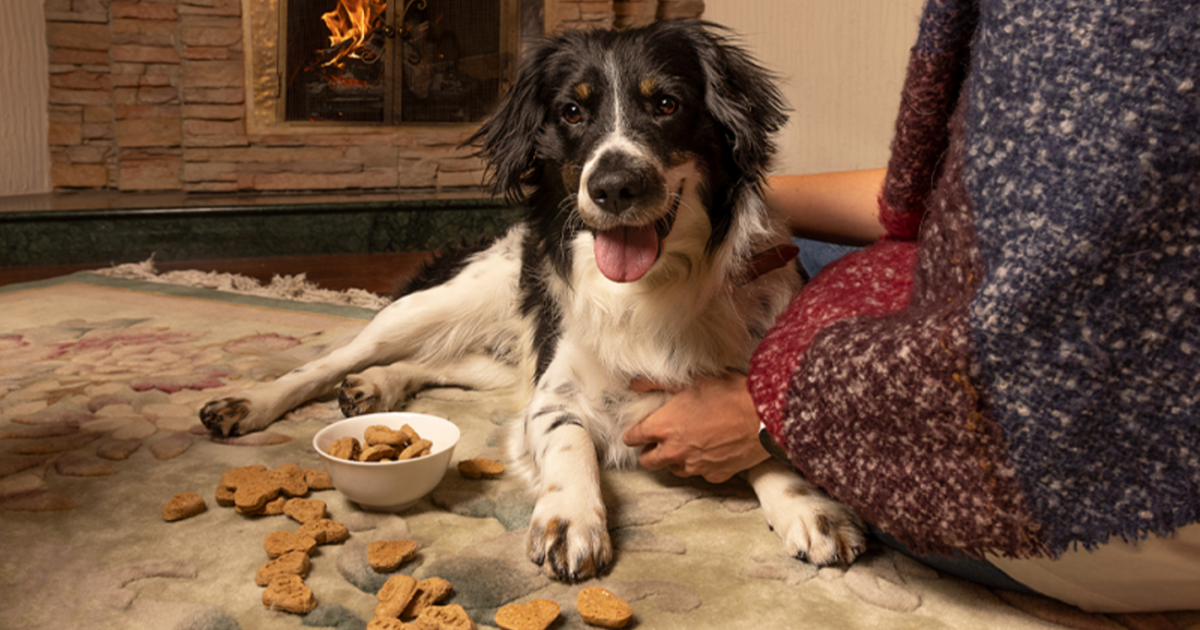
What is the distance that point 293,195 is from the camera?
197 inches

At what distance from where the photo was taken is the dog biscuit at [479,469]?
1.58 metres

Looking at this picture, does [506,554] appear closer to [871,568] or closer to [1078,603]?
[871,568]

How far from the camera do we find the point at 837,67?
3.97 meters

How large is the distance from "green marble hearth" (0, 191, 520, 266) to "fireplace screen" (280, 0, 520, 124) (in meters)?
0.68

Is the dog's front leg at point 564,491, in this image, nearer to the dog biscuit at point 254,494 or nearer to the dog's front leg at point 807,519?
the dog's front leg at point 807,519

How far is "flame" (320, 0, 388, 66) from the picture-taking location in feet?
16.4

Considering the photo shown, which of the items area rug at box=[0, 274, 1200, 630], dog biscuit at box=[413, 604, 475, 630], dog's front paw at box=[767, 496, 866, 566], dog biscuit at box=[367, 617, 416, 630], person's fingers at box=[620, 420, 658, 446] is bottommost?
area rug at box=[0, 274, 1200, 630]

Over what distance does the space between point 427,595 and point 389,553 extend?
14cm

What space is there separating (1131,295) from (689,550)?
2.53 ft

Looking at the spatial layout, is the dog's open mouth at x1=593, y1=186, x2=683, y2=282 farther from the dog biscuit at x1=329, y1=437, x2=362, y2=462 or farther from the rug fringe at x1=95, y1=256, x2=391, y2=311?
the rug fringe at x1=95, y1=256, x2=391, y2=311

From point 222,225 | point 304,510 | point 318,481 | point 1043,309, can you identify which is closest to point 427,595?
point 304,510

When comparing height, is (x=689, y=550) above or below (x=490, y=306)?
below

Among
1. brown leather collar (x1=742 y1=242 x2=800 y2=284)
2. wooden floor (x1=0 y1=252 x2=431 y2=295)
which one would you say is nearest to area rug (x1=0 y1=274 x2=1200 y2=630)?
brown leather collar (x1=742 y1=242 x2=800 y2=284)

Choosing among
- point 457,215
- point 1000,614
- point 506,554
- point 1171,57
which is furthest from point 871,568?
point 457,215
